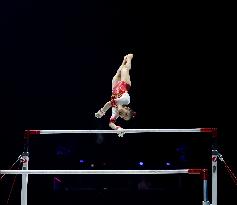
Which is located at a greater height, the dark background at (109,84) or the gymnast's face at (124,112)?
the dark background at (109,84)

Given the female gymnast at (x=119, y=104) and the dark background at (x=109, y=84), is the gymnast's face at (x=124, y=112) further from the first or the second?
the dark background at (x=109, y=84)

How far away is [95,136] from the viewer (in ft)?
27.5

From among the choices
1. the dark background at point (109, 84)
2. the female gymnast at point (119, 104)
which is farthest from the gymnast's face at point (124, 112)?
the dark background at point (109, 84)

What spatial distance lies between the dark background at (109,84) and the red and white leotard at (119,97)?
7.75 ft

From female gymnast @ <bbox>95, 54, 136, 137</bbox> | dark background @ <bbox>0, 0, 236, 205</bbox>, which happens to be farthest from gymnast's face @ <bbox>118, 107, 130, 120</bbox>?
dark background @ <bbox>0, 0, 236, 205</bbox>

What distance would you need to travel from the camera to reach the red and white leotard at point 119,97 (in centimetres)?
520

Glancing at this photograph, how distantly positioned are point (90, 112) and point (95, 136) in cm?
60

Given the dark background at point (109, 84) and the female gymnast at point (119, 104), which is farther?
the dark background at point (109, 84)

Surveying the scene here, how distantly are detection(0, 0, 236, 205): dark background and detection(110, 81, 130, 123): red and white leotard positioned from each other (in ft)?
7.75

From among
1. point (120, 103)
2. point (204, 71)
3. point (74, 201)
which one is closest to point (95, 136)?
point (74, 201)

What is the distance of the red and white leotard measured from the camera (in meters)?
5.20

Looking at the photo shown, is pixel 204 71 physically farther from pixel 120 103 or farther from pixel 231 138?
pixel 120 103

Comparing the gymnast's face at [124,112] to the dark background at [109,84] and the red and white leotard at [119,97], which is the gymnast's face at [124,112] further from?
the dark background at [109,84]

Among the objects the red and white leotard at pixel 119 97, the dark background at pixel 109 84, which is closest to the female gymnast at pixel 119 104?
the red and white leotard at pixel 119 97
